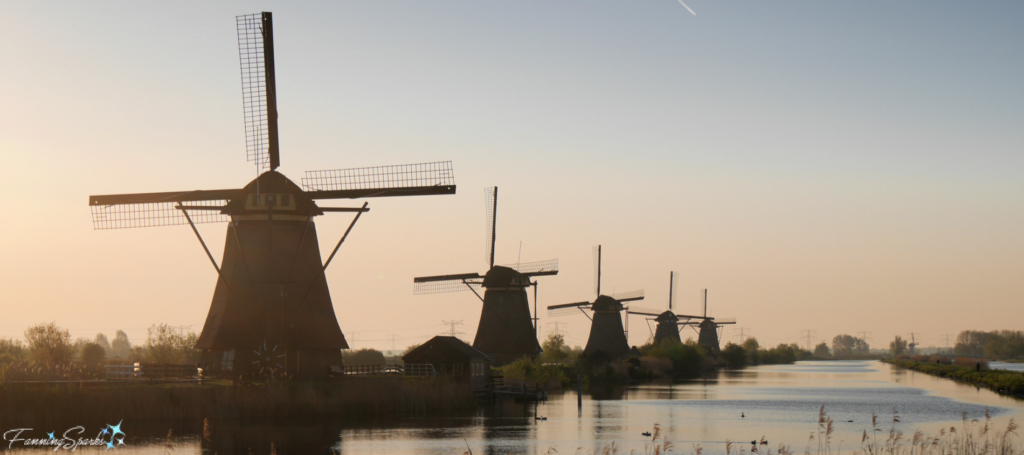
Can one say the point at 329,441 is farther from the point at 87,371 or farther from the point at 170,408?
the point at 87,371

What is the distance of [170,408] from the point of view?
31.6 meters

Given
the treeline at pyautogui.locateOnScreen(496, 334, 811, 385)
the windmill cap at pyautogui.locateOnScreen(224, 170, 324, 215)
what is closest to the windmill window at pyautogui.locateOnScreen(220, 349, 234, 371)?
the windmill cap at pyautogui.locateOnScreen(224, 170, 324, 215)

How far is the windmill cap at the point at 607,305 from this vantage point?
85688mm

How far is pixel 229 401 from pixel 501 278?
3273 centimetres

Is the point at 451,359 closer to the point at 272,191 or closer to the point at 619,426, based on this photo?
the point at 619,426

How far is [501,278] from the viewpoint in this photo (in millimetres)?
64125

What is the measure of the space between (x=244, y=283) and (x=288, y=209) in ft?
10.6

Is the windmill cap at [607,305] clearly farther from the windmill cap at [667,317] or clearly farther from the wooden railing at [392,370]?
the wooden railing at [392,370]

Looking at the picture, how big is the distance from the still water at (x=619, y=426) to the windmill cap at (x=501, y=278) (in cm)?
1121

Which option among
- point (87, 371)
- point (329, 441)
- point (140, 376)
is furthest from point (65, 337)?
point (329, 441)

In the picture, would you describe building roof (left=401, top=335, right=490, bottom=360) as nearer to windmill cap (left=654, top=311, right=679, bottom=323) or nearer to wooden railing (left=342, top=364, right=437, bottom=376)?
wooden railing (left=342, top=364, right=437, bottom=376)

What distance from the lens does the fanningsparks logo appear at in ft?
85.2

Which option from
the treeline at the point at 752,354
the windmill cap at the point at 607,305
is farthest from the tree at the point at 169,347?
the treeline at the point at 752,354

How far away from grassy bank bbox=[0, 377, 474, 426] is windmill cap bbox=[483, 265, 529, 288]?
75.1 ft
